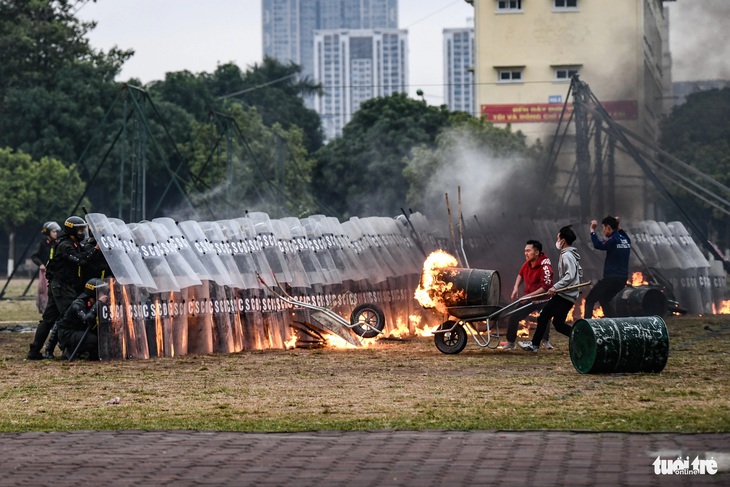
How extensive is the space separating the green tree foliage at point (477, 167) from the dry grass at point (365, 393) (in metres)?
20.0

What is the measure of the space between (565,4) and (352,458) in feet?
219

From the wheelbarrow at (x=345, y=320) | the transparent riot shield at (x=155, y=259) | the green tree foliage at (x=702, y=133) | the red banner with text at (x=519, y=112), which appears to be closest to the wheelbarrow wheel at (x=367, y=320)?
the wheelbarrow at (x=345, y=320)

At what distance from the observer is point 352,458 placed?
404 inches

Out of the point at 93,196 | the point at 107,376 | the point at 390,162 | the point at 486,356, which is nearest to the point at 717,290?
the point at 486,356

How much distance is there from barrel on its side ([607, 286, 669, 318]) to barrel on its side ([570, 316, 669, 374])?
30.5 feet

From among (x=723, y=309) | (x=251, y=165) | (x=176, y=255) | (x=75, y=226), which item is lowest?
(x=723, y=309)

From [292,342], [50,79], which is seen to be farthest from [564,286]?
[50,79]

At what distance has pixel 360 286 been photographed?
80.2 feet

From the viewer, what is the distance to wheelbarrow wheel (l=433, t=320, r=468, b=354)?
20.1 metres

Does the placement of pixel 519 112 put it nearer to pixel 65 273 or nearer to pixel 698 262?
pixel 698 262

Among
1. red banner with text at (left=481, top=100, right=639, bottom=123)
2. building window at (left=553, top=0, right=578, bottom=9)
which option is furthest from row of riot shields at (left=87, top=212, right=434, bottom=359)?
red banner with text at (left=481, top=100, right=639, bottom=123)

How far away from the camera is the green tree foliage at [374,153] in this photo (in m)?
83.2

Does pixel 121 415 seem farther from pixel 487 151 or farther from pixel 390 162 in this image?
pixel 390 162

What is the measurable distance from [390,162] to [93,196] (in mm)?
18255
